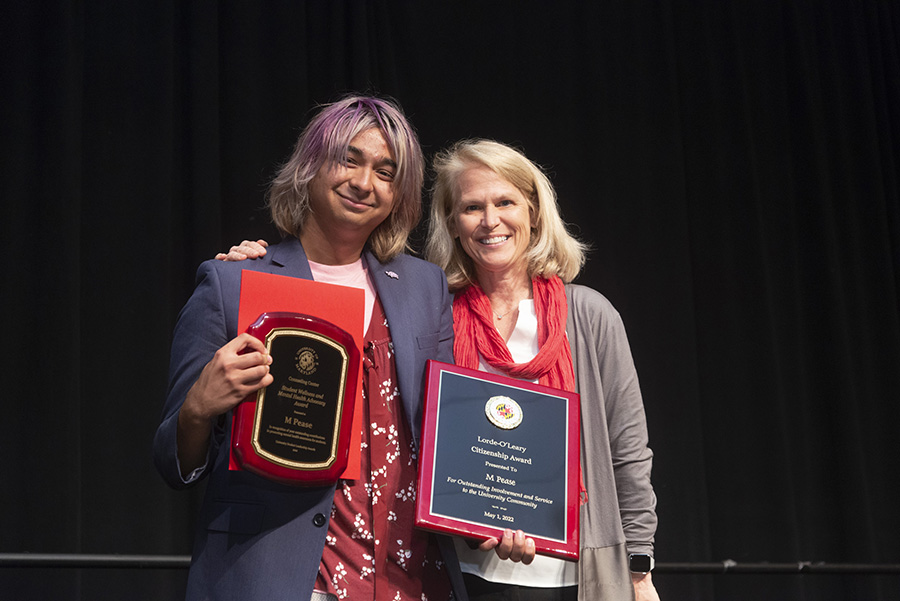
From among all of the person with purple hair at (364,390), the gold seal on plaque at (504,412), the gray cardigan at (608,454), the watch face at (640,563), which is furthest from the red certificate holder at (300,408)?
the watch face at (640,563)

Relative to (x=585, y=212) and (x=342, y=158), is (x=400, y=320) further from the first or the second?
(x=585, y=212)

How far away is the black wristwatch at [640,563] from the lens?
67.6 inches

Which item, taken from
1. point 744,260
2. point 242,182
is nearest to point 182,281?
point 242,182

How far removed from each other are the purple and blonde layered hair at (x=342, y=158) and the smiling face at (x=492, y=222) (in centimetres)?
23

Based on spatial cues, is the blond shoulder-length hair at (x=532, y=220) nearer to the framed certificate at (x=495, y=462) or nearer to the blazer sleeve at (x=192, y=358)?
the framed certificate at (x=495, y=462)

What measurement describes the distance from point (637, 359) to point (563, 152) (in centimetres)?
84

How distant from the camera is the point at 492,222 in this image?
1890 mm

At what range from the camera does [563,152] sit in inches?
128

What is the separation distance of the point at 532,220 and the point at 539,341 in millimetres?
331

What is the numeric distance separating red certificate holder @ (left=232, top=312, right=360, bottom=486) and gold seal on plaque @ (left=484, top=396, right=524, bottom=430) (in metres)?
0.28

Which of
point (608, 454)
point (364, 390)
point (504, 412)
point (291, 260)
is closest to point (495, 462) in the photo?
point (504, 412)

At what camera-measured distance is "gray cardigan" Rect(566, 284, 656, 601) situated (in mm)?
1652

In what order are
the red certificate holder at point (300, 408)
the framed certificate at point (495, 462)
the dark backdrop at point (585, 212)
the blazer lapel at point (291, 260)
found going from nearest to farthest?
1. the red certificate holder at point (300, 408)
2. the framed certificate at point (495, 462)
3. the blazer lapel at point (291, 260)
4. the dark backdrop at point (585, 212)

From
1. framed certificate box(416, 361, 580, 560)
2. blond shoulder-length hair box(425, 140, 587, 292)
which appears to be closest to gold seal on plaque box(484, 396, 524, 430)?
framed certificate box(416, 361, 580, 560)
